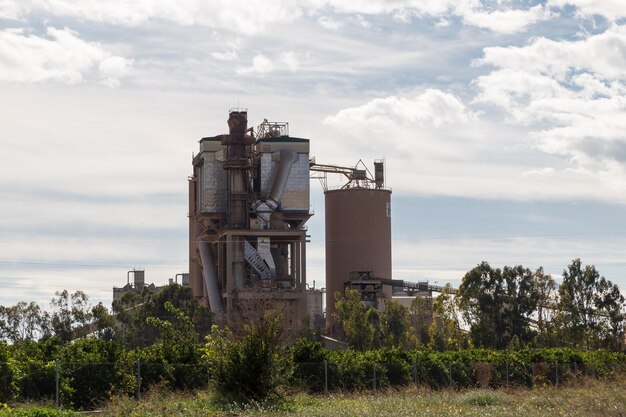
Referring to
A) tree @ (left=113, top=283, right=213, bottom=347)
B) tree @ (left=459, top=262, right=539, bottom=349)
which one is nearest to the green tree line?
tree @ (left=459, top=262, right=539, bottom=349)

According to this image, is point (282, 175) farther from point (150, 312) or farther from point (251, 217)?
point (150, 312)

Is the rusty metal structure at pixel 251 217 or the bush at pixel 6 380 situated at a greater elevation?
the rusty metal structure at pixel 251 217

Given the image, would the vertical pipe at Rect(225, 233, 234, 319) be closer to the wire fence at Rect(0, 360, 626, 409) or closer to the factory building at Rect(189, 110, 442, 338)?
the factory building at Rect(189, 110, 442, 338)

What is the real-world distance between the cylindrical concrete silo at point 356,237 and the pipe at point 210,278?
1451 centimetres

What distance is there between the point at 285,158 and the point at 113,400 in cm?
8350

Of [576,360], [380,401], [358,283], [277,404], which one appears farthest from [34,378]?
[358,283]

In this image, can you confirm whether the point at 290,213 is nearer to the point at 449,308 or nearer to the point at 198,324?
the point at 198,324

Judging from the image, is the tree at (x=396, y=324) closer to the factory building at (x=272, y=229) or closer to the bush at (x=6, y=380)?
the factory building at (x=272, y=229)

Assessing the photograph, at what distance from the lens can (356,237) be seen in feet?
411

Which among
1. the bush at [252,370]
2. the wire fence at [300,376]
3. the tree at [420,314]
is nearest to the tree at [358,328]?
the tree at [420,314]

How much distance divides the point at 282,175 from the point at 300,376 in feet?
237

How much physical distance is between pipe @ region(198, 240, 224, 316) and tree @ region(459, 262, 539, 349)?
33.4 meters

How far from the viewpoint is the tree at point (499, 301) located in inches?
3531

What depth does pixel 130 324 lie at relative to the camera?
345 ft
